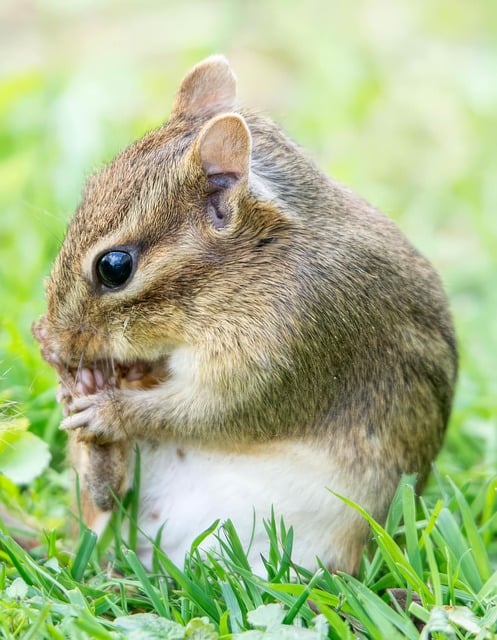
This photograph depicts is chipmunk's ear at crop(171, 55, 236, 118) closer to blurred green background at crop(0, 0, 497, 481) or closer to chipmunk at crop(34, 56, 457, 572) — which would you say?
chipmunk at crop(34, 56, 457, 572)

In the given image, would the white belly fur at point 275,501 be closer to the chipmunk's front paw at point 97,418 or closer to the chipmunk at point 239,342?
the chipmunk at point 239,342

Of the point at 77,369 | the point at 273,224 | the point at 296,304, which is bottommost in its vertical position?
the point at 77,369

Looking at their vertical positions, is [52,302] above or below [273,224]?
below

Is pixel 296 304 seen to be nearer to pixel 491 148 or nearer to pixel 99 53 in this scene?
pixel 491 148

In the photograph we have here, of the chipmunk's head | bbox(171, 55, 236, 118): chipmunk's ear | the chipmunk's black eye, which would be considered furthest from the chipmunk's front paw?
bbox(171, 55, 236, 118): chipmunk's ear

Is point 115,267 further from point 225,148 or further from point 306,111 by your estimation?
point 306,111

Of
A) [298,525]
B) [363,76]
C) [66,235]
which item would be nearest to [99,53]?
[363,76]

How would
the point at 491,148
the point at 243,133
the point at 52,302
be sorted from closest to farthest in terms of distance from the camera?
the point at 243,133, the point at 52,302, the point at 491,148

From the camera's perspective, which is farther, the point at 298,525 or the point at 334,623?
the point at 298,525
